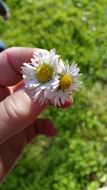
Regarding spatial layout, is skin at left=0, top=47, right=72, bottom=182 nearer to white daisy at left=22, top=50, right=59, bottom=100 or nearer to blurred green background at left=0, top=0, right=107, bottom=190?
white daisy at left=22, top=50, right=59, bottom=100

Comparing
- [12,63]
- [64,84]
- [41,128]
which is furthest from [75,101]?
[64,84]

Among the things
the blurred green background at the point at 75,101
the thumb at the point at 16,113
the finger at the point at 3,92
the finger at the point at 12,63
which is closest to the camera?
the thumb at the point at 16,113

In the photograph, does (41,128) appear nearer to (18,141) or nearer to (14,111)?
(18,141)

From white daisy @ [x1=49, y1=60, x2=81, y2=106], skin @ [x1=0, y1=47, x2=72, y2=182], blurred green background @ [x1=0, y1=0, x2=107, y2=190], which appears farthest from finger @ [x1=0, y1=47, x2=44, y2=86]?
blurred green background @ [x1=0, y1=0, x2=107, y2=190]

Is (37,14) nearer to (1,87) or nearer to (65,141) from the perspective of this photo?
(65,141)

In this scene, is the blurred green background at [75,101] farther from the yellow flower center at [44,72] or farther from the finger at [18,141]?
the yellow flower center at [44,72]

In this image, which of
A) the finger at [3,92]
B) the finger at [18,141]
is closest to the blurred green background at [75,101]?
the finger at [18,141]
